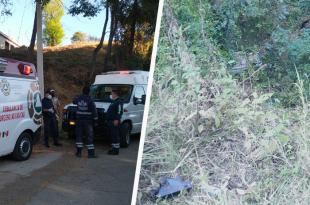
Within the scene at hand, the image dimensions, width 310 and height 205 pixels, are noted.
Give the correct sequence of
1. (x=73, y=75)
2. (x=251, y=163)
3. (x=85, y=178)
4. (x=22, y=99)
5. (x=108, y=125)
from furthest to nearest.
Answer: (x=73, y=75), (x=108, y=125), (x=22, y=99), (x=85, y=178), (x=251, y=163)

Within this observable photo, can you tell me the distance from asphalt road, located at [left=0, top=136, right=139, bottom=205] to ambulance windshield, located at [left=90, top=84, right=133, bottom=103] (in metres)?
1.76

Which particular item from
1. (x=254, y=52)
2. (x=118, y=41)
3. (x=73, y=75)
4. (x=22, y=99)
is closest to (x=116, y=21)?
(x=118, y=41)

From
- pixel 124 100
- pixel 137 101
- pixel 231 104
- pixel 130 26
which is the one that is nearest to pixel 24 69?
pixel 124 100

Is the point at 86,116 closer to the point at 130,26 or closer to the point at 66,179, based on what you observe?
the point at 66,179

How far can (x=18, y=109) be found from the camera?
8.78m

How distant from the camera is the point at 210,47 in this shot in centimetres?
371

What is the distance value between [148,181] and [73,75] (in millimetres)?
19026

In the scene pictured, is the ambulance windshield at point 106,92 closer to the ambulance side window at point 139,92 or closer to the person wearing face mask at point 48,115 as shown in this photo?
the ambulance side window at point 139,92

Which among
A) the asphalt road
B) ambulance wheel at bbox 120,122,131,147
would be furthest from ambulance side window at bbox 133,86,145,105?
the asphalt road

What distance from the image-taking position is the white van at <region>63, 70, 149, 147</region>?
1134 cm

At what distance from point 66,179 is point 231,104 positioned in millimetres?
4873

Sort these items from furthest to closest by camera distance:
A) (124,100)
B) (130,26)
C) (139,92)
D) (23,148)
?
(130,26), (139,92), (124,100), (23,148)

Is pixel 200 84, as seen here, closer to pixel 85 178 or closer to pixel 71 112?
pixel 85 178

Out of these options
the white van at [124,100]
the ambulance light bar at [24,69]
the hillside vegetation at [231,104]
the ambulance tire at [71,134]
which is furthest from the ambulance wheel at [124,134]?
the hillside vegetation at [231,104]
